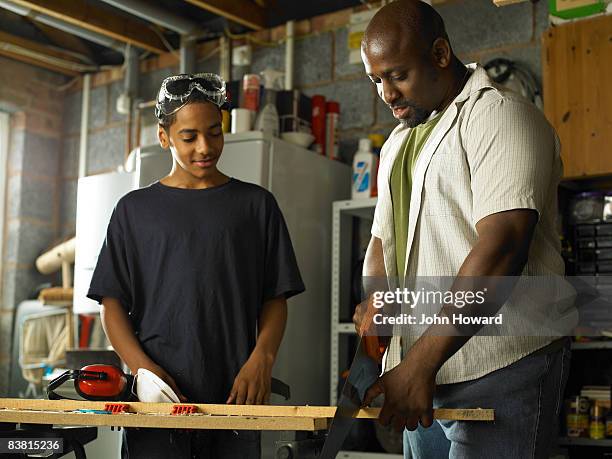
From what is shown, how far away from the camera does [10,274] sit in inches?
187

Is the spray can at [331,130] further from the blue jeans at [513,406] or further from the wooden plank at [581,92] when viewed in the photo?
the blue jeans at [513,406]

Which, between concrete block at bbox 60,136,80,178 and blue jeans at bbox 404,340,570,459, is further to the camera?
concrete block at bbox 60,136,80,178

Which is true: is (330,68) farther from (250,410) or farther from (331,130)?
(250,410)

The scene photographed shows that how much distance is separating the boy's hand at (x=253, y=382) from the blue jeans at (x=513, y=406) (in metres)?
0.51

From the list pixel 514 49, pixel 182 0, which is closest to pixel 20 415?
pixel 514 49

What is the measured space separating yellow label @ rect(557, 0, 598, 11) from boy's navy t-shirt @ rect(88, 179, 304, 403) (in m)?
1.57

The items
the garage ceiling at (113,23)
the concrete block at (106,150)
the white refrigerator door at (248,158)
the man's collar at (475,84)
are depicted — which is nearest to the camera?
the man's collar at (475,84)

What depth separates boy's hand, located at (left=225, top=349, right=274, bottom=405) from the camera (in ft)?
5.43

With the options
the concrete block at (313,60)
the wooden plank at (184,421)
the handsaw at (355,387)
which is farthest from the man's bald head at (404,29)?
the concrete block at (313,60)

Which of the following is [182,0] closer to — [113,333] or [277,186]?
[277,186]

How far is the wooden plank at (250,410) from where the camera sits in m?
1.17

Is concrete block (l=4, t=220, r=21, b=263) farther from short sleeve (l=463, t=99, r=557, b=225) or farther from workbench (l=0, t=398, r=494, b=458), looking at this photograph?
short sleeve (l=463, t=99, r=557, b=225)

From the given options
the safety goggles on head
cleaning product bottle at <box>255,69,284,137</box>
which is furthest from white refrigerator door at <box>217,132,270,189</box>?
the safety goggles on head

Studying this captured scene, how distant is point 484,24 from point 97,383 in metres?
2.50
